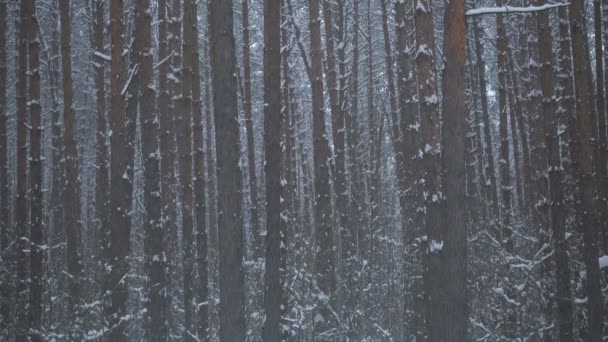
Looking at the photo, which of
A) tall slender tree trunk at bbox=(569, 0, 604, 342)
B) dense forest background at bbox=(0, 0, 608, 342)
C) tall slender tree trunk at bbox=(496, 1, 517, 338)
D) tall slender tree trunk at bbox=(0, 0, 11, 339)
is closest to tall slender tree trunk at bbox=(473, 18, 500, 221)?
dense forest background at bbox=(0, 0, 608, 342)

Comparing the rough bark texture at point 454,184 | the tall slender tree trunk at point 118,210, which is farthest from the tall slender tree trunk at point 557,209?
the tall slender tree trunk at point 118,210

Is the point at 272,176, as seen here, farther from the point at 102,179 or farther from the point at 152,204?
the point at 102,179

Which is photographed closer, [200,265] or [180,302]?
[200,265]

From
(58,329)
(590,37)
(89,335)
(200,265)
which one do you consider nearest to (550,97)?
A: (200,265)

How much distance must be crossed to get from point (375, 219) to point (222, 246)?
32.0 ft

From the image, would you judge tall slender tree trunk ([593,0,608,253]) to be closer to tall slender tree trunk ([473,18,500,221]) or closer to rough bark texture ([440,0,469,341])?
tall slender tree trunk ([473,18,500,221])

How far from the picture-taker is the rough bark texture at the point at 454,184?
8.58m

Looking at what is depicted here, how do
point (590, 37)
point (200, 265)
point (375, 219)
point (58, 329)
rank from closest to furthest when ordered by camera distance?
point (200, 265) < point (58, 329) < point (375, 219) < point (590, 37)

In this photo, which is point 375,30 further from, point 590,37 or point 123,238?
point 123,238

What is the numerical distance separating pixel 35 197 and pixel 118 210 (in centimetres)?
282

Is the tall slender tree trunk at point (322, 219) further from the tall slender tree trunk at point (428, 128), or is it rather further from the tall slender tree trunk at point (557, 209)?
the tall slender tree trunk at point (557, 209)

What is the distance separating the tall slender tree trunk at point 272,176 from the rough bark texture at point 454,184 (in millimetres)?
3147

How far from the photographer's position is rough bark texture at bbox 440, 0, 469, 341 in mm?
8578

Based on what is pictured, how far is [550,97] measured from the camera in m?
12.4
